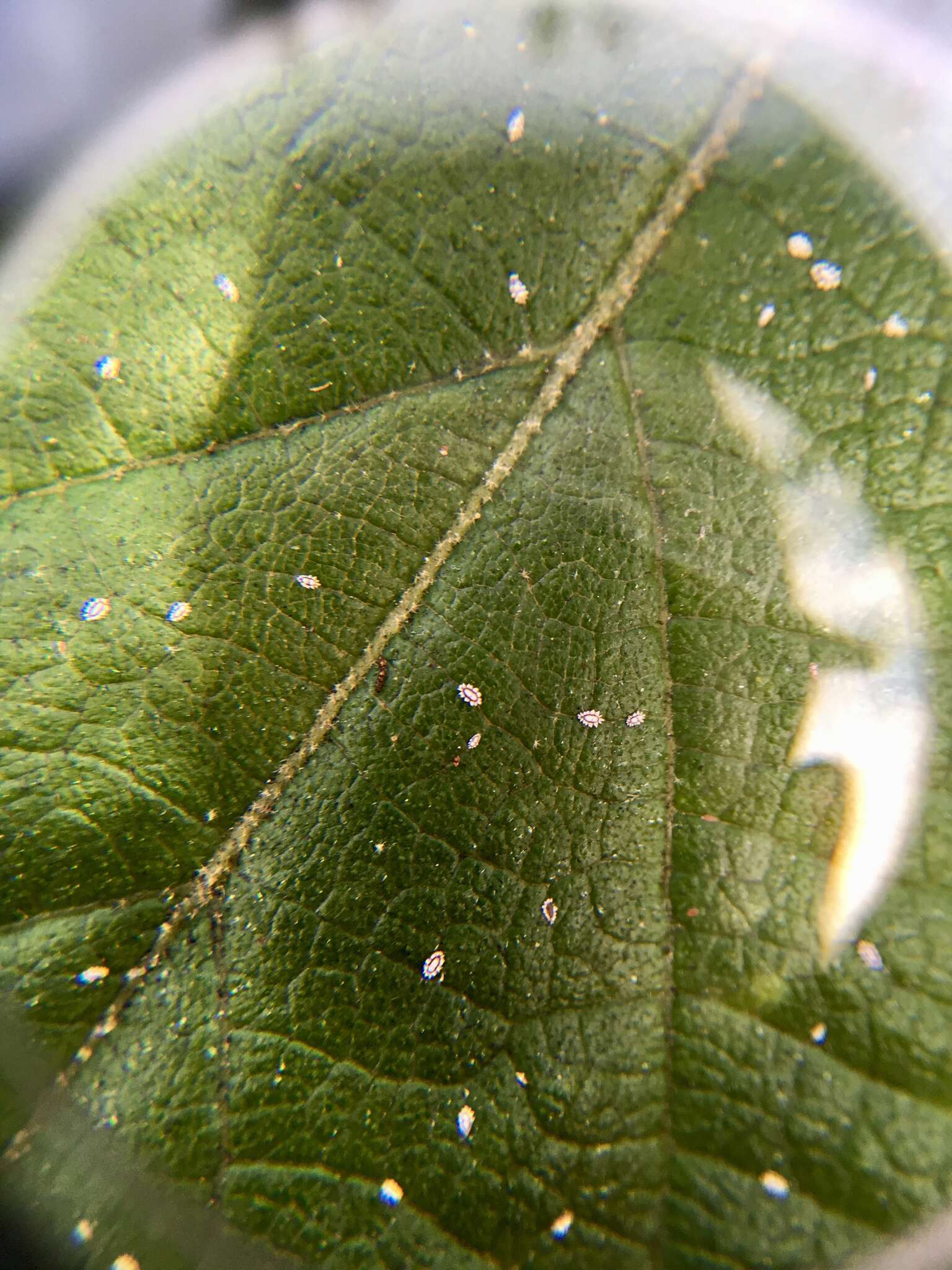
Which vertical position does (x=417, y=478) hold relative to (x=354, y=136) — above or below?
below

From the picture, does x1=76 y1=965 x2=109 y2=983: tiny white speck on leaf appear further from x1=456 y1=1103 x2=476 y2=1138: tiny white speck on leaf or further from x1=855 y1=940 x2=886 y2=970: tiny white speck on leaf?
x1=855 y1=940 x2=886 y2=970: tiny white speck on leaf

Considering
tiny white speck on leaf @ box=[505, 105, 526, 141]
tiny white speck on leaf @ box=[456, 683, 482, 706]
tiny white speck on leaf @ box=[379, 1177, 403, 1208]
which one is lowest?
tiny white speck on leaf @ box=[379, 1177, 403, 1208]

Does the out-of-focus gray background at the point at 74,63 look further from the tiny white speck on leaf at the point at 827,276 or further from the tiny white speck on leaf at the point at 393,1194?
the tiny white speck on leaf at the point at 393,1194

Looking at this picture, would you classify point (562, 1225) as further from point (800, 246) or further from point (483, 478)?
point (800, 246)

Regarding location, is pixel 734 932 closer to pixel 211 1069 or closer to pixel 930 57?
pixel 211 1069

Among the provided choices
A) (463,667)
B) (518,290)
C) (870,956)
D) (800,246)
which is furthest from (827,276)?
(870,956)

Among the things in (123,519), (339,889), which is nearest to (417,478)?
(123,519)

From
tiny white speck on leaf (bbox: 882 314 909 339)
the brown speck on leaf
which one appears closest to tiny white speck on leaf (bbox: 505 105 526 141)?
tiny white speck on leaf (bbox: 882 314 909 339)
